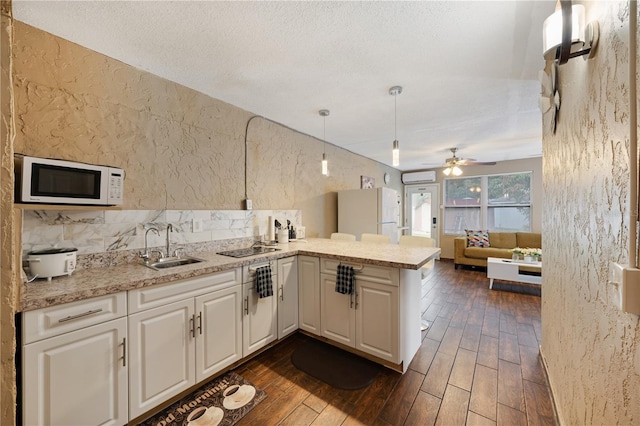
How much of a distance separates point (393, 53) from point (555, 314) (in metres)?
2.10

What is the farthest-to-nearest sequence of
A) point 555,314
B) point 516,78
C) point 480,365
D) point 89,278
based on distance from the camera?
point 516,78 < point 480,365 < point 555,314 < point 89,278

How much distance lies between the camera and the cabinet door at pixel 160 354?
1.49 m

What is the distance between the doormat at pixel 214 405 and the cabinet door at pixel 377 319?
881 millimetres

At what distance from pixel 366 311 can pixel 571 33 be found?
6.46 feet

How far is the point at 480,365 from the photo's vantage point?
2.09 m

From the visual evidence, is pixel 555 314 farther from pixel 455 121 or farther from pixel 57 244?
pixel 57 244

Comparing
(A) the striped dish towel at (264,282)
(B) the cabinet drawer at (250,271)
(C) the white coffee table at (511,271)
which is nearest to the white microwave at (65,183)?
(B) the cabinet drawer at (250,271)

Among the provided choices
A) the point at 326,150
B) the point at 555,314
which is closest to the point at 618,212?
the point at 555,314

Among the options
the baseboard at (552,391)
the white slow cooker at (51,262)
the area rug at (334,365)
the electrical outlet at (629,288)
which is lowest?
the area rug at (334,365)

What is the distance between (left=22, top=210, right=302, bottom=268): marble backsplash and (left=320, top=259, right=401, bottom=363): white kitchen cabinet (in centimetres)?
112

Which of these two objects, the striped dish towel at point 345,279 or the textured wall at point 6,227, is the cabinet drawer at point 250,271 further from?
the textured wall at point 6,227

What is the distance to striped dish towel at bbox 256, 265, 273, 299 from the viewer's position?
2129 millimetres

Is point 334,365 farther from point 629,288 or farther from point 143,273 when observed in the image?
point 629,288

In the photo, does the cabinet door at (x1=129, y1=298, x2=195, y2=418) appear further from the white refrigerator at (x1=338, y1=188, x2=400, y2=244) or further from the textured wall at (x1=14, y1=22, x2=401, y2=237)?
the white refrigerator at (x1=338, y1=188, x2=400, y2=244)
